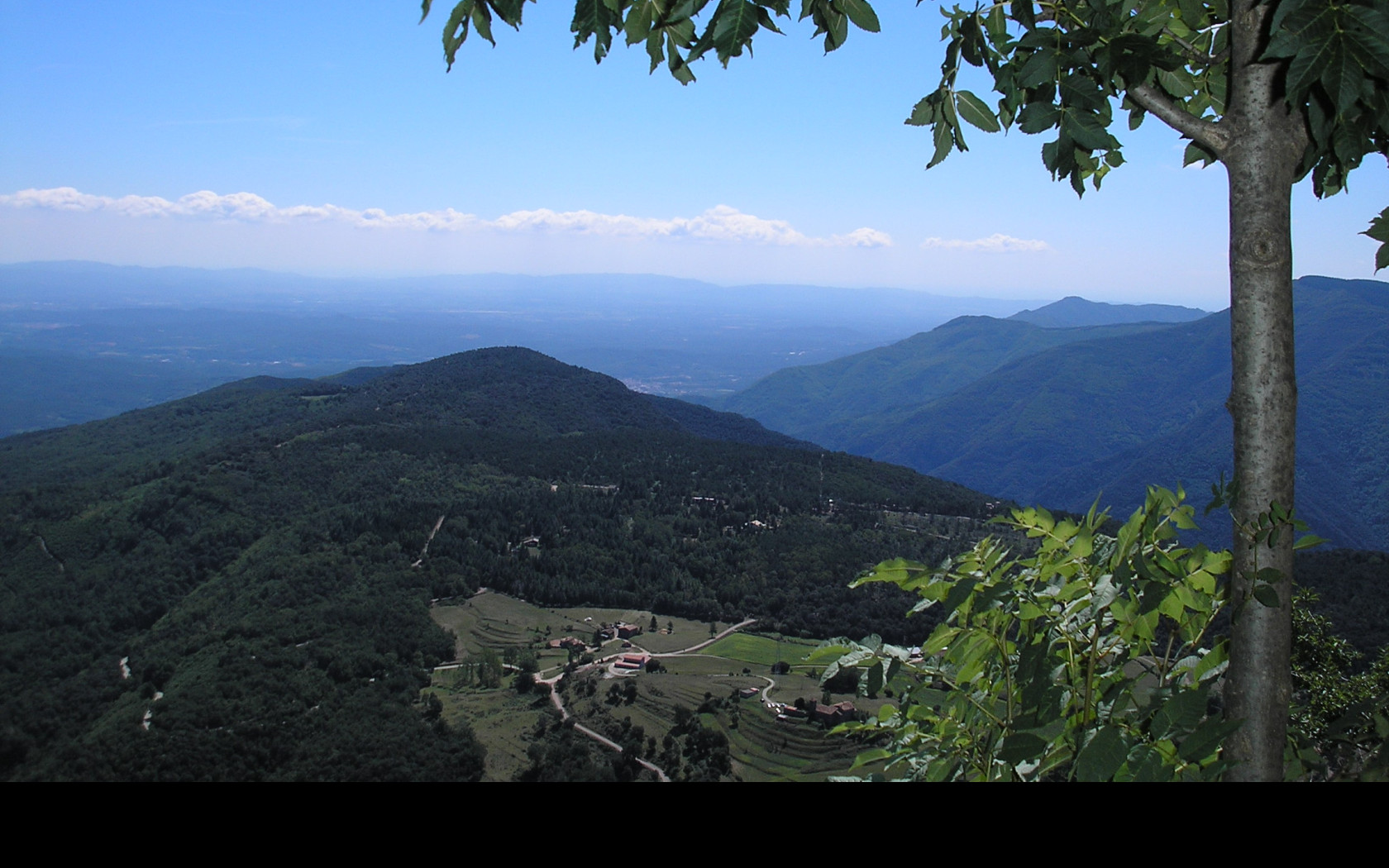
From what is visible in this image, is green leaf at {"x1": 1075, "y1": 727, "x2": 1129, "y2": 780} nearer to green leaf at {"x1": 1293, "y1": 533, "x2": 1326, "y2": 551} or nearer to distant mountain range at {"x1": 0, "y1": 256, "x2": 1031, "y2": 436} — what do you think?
green leaf at {"x1": 1293, "y1": 533, "x2": 1326, "y2": 551}

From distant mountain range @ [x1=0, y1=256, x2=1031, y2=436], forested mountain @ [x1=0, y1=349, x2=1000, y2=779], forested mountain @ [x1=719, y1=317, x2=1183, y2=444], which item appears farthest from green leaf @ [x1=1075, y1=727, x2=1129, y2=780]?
forested mountain @ [x1=719, y1=317, x2=1183, y2=444]

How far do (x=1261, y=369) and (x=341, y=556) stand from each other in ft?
101

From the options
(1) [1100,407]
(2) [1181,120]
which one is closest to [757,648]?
(2) [1181,120]

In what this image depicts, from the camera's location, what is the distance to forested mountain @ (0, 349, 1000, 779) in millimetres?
19562

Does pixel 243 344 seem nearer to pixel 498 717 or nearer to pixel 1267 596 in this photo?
pixel 498 717

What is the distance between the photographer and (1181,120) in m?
1.40

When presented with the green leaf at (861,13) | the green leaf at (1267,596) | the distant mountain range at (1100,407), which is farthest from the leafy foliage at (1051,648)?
the distant mountain range at (1100,407)

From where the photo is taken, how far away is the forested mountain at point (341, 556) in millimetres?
19562

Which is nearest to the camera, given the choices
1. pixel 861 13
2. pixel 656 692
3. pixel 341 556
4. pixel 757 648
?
pixel 861 13

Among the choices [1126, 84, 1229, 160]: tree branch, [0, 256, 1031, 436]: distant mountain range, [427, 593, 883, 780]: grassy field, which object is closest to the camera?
[1126, 84, 1229, 160]: tree branch

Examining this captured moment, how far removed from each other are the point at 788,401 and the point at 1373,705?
15047cm

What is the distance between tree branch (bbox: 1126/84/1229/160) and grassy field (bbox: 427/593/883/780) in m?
13.7

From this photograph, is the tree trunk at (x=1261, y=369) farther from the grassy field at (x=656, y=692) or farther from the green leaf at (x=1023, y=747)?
the grassy field at (x=656, y=692)
